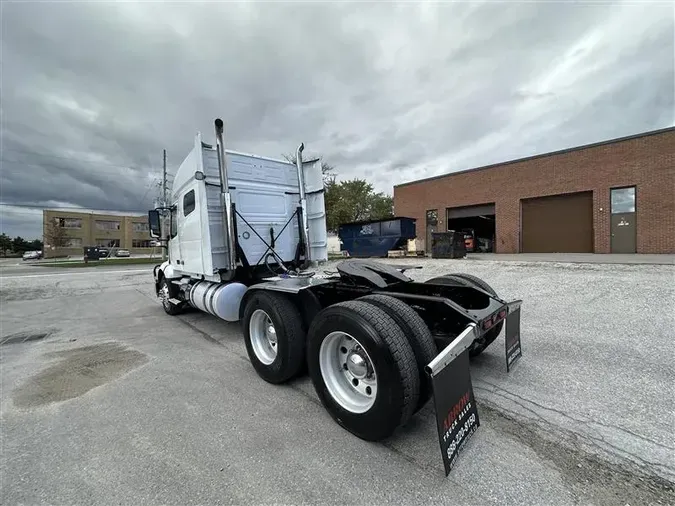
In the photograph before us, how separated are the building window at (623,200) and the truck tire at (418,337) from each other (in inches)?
763

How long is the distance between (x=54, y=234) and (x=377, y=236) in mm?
68364

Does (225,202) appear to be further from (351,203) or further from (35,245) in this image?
(35,245)

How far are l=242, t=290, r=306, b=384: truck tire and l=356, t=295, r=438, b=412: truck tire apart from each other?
46.9 inches

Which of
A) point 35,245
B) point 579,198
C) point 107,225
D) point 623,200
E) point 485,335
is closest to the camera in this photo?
point 485,335

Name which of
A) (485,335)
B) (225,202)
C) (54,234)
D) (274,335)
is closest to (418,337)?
(485,335)

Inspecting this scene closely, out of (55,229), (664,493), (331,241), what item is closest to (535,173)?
(664,493)

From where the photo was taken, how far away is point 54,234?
194ft

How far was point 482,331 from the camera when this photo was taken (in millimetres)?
2535

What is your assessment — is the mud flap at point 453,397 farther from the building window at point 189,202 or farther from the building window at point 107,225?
the building window at point 107,225

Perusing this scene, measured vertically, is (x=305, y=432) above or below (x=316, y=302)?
below

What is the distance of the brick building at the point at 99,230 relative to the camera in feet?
218

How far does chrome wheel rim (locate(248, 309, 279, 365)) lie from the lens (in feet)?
12.1

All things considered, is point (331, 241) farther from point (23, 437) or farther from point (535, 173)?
point (23, 437)

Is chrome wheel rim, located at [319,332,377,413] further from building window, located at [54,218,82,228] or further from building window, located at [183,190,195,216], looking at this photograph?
building window, located at [54,218,82,228]
